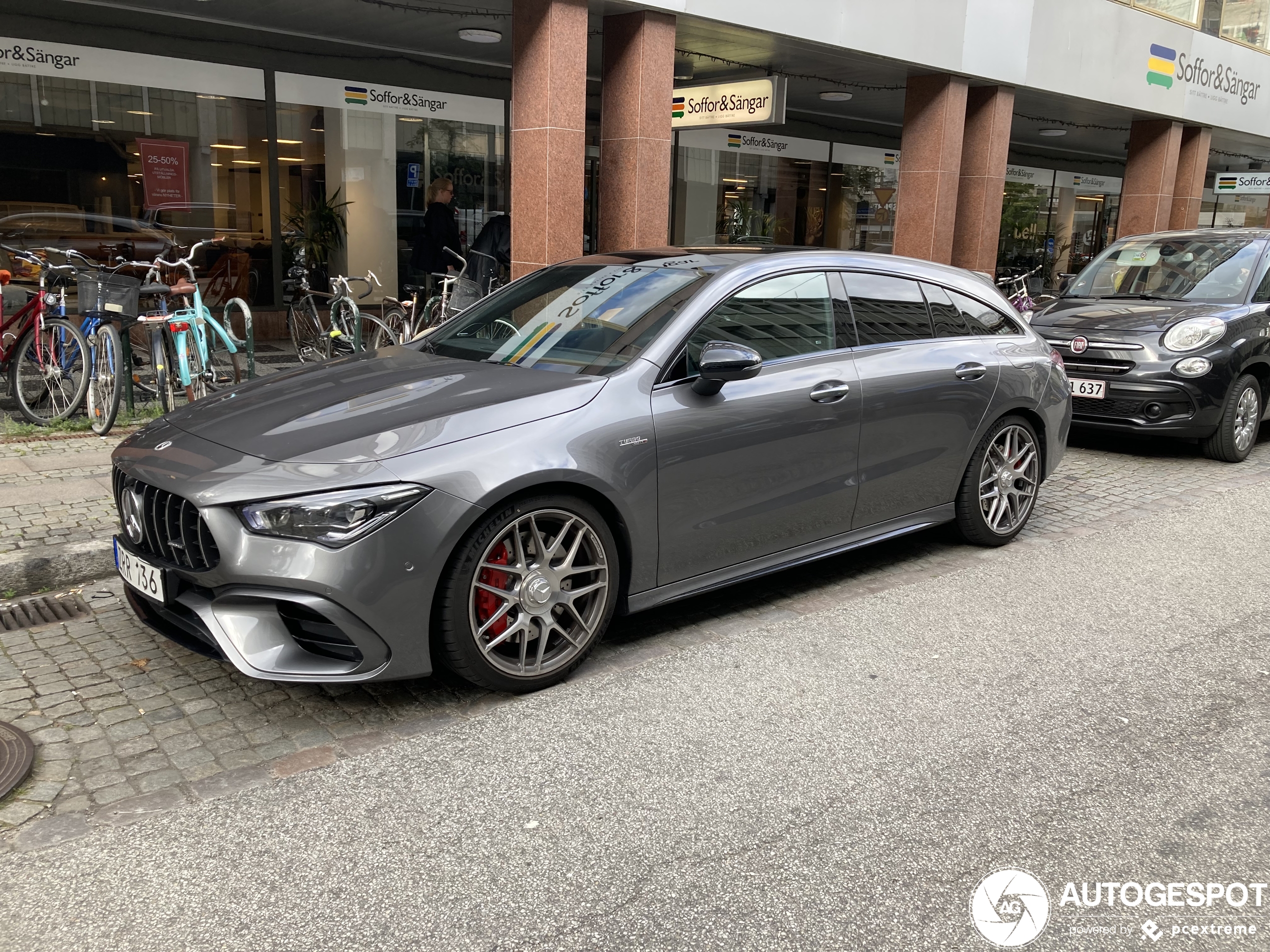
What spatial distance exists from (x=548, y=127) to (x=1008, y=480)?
17.8 feet

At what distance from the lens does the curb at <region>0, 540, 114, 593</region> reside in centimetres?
499

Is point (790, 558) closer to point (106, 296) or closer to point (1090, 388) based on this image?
point (1090, 388)

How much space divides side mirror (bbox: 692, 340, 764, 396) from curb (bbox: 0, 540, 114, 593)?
9.93 ft

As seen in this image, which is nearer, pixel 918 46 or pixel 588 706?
pixel 588 706

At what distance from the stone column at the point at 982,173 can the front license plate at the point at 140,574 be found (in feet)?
40.9

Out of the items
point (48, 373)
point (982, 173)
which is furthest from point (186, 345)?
point (982, 173)

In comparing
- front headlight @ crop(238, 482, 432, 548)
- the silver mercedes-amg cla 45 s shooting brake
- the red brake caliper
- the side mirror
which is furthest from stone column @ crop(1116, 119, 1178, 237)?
front headlight @ crop(238, 482, 432, 548)

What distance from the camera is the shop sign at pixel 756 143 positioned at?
17.4 metres

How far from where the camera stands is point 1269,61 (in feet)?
66.8

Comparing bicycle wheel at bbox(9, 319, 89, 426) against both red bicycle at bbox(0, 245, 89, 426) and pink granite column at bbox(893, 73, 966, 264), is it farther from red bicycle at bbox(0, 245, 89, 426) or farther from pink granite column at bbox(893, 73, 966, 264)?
pink granite column at bbox(893, 73, 966, 264)

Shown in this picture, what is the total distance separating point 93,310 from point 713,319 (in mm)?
5240

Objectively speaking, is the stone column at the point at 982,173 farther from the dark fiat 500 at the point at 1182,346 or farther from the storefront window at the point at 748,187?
the dark fiat 500 at the point at 1182,346

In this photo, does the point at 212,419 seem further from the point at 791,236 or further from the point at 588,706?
the point at 791,236

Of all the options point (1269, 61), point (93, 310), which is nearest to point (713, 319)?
point (93, 310)
